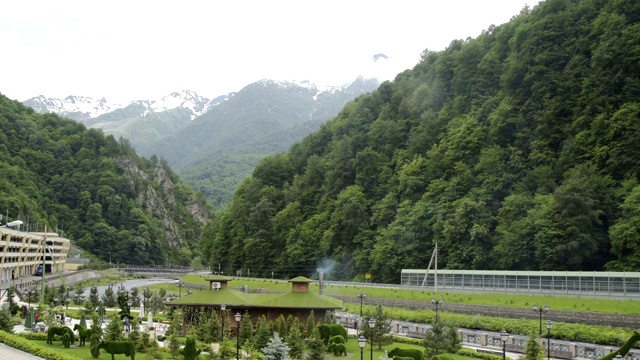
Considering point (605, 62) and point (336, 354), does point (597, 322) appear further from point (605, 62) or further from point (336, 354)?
point (605, 62)

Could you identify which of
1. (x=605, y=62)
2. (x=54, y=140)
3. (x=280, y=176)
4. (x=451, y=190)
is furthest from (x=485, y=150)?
(x=54, y=140)

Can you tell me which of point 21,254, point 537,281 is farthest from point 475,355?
point 21,254

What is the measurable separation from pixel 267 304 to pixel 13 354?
733 inches

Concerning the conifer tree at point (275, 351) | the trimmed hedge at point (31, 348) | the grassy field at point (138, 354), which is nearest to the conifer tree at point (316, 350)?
the conifer tree at point (275, 351)

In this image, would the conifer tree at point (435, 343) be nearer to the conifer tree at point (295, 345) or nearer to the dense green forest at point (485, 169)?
the conifer tree at point (295, 345)

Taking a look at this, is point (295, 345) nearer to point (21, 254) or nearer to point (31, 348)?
point (31, 348)

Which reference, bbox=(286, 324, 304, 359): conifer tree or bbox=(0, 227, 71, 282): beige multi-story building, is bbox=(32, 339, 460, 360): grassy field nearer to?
bbox=(286, 324, 304, 359): conifer tree

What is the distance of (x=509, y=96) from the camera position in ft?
292

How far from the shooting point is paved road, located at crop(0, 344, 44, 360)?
1164 inches

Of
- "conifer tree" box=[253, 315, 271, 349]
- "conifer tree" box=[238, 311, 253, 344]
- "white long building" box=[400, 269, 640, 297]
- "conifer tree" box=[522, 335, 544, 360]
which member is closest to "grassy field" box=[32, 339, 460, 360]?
"conifer tree" box=[253, 315, 271, 349]

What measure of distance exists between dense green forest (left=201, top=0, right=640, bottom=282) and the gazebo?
30093mm

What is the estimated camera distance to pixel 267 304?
46031 mm

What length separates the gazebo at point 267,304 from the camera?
45.9 metres

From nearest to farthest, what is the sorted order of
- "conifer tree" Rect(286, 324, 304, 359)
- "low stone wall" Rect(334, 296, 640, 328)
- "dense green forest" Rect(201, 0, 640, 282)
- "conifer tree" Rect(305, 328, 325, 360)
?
"conifer tree" Rect(305, 328, 325, 360)
"conifer tree" Rect(286, 324, 304, 359)
"low stone wall" Rect(334, 296, 640, 328)
"dense green forest" Rect(201, 0, 640, 282)
